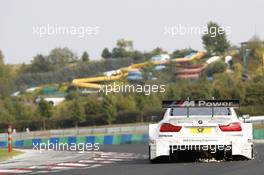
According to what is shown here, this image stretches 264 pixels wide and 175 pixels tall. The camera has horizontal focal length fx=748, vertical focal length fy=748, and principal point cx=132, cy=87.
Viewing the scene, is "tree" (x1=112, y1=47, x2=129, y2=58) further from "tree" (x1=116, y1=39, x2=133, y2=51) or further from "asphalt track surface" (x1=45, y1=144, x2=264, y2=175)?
"asphalt track surface" (x1=45, y1=144, x2=264, y2=175)

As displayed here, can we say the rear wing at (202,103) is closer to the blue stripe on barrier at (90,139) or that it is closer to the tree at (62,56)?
the blue stripe on barrier at (90,139)

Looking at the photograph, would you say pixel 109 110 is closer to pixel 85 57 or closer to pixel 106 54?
pixel 85 57

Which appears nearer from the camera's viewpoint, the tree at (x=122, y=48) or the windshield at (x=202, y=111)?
the windshield at (x=202, y=111)

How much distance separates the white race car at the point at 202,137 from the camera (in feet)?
47.5

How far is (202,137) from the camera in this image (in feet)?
47.4

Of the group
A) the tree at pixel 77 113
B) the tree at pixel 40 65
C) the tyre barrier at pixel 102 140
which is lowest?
the tyre barrier at pixel 102 140

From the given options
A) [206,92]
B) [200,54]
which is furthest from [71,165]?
[200,54]

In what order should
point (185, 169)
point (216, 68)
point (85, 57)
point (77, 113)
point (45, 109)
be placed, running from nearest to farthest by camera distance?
point (185, 169) → point (77, 113) → point (45, 109) → point (216, 68) → point (85, 57)

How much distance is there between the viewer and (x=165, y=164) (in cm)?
1460

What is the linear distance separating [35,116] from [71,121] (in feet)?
14.4

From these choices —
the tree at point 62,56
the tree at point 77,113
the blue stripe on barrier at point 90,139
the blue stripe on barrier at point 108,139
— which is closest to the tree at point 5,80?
the tree at point 62,56

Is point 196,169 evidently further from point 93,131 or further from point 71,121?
point 71,121

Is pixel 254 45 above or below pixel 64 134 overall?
above

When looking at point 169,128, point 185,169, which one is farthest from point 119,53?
point 185,169
